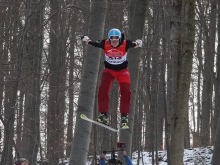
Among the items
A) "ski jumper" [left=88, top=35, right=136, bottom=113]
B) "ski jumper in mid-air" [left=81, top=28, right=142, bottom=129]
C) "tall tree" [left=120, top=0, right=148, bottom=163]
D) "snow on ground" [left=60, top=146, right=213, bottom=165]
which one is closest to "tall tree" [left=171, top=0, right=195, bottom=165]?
"ski jumper in mid-air" [left=81, top=28, right=142, bottom=129]

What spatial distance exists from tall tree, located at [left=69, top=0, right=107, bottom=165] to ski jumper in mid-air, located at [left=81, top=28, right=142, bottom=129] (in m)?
0.25

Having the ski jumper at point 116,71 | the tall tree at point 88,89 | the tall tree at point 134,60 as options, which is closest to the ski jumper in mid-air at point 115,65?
the ski jumper at point 116,71

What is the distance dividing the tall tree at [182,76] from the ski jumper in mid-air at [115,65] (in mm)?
806

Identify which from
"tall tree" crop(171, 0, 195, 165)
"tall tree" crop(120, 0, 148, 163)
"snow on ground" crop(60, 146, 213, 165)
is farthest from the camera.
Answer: "snow on ground" crop(60, 146, 213, 165)

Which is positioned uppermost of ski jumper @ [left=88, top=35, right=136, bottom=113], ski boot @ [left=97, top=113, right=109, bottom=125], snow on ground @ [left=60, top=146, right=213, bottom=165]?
ski jumper @ [left=88, top=35, right=136, bottom=113]

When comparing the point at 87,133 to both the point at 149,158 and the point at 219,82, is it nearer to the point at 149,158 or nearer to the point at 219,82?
the point at 219,82

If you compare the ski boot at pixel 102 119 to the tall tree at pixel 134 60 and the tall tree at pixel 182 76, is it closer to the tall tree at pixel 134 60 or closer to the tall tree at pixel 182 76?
the tall tree at pixel 182 76

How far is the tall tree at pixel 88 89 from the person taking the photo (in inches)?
317

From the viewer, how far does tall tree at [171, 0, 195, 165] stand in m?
7.08

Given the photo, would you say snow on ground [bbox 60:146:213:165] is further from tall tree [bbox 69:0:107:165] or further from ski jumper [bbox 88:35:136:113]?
tall tree [bbox 69:0:107:165]

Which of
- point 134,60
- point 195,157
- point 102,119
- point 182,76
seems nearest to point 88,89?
point 102,119

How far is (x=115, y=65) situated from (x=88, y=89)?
759mm

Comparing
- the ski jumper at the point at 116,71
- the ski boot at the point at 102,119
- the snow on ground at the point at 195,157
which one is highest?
the ski jumper at the point at 116,71

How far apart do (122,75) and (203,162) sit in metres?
8.27
